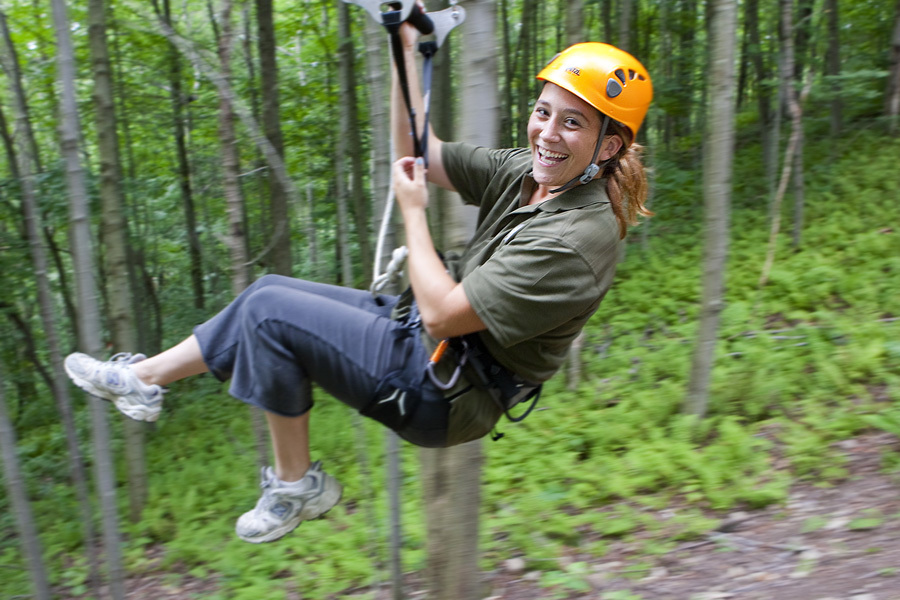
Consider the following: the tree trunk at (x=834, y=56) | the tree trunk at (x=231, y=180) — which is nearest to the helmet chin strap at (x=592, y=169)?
the tree trunk at (x=231, y=180)

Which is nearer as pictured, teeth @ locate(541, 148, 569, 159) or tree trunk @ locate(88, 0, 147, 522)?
teeth @ locate(541, 148, 569, 159)

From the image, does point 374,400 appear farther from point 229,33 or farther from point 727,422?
point 727,422

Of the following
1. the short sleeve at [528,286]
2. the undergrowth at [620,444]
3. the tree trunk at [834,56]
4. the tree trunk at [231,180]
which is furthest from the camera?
the tree trunk at [834,56]

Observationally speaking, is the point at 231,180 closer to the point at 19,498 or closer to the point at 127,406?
the point at 127,406

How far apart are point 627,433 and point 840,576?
1.94m

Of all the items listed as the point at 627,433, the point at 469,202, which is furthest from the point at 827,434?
the point at 469,202

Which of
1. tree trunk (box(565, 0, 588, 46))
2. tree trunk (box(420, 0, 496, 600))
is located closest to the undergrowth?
tree trunk (box(420, 0, 496, 600))

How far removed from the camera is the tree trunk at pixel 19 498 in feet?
9.83

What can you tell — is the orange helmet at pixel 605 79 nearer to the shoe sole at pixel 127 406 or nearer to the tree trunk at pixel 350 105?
the shoe sole at pixel 127 406

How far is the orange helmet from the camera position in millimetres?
1970

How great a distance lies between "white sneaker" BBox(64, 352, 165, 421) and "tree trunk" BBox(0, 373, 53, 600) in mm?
943

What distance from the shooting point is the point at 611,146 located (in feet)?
6.89

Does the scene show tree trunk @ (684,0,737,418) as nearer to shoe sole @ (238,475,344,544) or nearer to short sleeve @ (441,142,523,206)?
short sleeve @ (441,142,523,206)

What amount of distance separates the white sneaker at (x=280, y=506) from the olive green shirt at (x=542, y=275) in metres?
0.86
